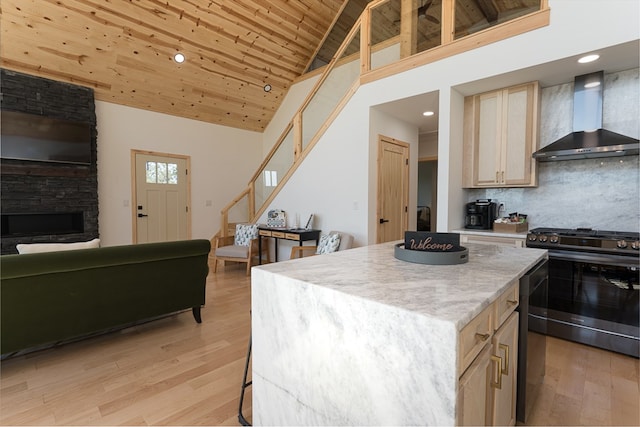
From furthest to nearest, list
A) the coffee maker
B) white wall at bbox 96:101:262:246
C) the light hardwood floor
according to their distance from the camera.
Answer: white wall at bbox 96:101:262:246 → the coffee maker → the light hardwood floor

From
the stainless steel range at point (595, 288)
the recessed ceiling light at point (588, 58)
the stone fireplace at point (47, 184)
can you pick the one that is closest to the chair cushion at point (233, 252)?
the stone fireplace at point (47, 184)

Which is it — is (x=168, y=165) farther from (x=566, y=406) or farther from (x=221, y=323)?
(x=566, y=406)

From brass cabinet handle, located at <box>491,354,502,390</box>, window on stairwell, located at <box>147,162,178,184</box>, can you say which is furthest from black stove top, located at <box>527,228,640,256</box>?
window on stairwell, located at <box>147,162,178,184</box>

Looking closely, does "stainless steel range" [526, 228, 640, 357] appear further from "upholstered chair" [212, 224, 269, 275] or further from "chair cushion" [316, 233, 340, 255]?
"upholstered chair" [212, 224, 269, 275]

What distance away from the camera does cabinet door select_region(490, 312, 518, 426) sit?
1280mm

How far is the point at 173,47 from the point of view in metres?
5.32

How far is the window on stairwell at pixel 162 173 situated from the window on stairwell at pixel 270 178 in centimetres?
195

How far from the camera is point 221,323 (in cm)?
314

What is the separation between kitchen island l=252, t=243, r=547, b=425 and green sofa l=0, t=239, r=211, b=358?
1.71m

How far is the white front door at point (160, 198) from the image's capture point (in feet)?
19.8

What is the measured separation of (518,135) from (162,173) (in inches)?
240

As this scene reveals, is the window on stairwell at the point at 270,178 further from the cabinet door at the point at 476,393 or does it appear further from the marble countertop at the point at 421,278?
the cabinet door at the point at 476,393

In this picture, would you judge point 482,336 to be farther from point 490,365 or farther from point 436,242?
point 436,242

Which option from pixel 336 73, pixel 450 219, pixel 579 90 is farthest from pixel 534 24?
pixel 336 73
